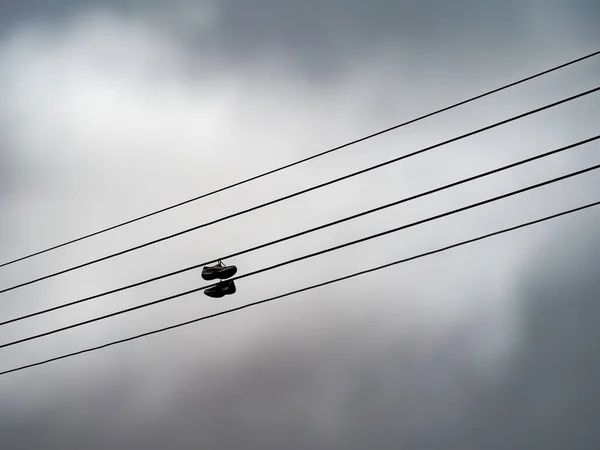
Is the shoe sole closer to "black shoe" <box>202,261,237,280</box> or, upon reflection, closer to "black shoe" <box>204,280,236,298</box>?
→ "black shoe" <box>202,261,237,280</box>

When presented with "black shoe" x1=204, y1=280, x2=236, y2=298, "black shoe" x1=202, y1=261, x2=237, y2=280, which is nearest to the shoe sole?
"black shoe" x1=202, y1=261, x2=237, y2=280

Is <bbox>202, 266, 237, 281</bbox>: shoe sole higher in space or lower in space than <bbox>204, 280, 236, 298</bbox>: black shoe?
higher

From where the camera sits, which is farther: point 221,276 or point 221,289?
point 221,276

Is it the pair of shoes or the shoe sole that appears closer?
the pair of shoes

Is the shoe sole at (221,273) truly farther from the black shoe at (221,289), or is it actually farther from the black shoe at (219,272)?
the black shoe at (221,289)

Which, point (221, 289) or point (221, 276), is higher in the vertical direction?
point (221, 276)

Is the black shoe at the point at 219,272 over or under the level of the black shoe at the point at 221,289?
over

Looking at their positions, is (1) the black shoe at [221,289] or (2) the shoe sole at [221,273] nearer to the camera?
(1) the black shoe at [221,289]

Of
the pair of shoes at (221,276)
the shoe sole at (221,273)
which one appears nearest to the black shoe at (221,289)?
the pair of shoes at (221,276)

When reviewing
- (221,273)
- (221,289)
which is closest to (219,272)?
(221,273)

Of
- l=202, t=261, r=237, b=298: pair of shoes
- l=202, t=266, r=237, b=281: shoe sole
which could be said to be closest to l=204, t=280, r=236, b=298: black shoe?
l=202, t=261, r=237, b=298: pair of shoes

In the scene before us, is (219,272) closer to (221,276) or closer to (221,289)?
(221,276)

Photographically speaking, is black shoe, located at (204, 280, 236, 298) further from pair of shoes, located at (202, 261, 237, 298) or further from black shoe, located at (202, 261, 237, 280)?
black shoe, located at (202, 261, 237, 280)

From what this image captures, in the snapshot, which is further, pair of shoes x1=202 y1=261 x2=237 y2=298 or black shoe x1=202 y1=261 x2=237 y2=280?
black shoe x1=202 y1=261 x2=237 y2=280
